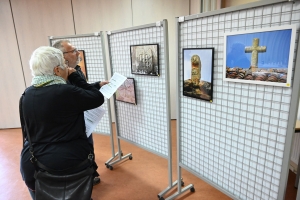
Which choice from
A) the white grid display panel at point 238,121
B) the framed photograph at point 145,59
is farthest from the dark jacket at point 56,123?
the white grid display panel at point 238,121

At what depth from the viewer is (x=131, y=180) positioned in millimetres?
2479

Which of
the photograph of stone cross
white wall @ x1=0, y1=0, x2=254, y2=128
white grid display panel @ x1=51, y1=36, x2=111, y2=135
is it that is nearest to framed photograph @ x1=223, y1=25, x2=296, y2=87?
the photograph of stone cross

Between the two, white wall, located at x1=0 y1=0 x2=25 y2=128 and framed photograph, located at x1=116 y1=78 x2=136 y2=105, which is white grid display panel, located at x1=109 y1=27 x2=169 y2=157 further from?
white wall, located at x1=0 y1=0 x2=25 y2=128

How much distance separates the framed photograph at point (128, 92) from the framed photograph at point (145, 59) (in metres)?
0.14

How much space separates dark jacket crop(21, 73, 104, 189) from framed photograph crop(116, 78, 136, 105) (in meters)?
0.76

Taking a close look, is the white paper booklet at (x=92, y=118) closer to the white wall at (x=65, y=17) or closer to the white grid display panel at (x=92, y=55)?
the white grid display panel at (x=92, y=55)

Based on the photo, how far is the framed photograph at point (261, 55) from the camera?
1.02 metres

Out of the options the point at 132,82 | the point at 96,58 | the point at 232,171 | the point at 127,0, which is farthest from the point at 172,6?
the point at 232,171

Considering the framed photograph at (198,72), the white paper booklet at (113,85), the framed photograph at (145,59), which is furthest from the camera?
the white paper booklet at (113,85)

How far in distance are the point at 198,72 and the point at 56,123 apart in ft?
3.39

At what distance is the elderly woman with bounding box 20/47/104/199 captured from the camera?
49.8 inches

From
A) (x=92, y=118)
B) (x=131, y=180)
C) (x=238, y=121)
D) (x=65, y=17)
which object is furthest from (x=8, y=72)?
(x=238, y=121)

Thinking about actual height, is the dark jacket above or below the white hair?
below

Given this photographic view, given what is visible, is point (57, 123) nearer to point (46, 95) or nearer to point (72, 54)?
point (46, 95)
